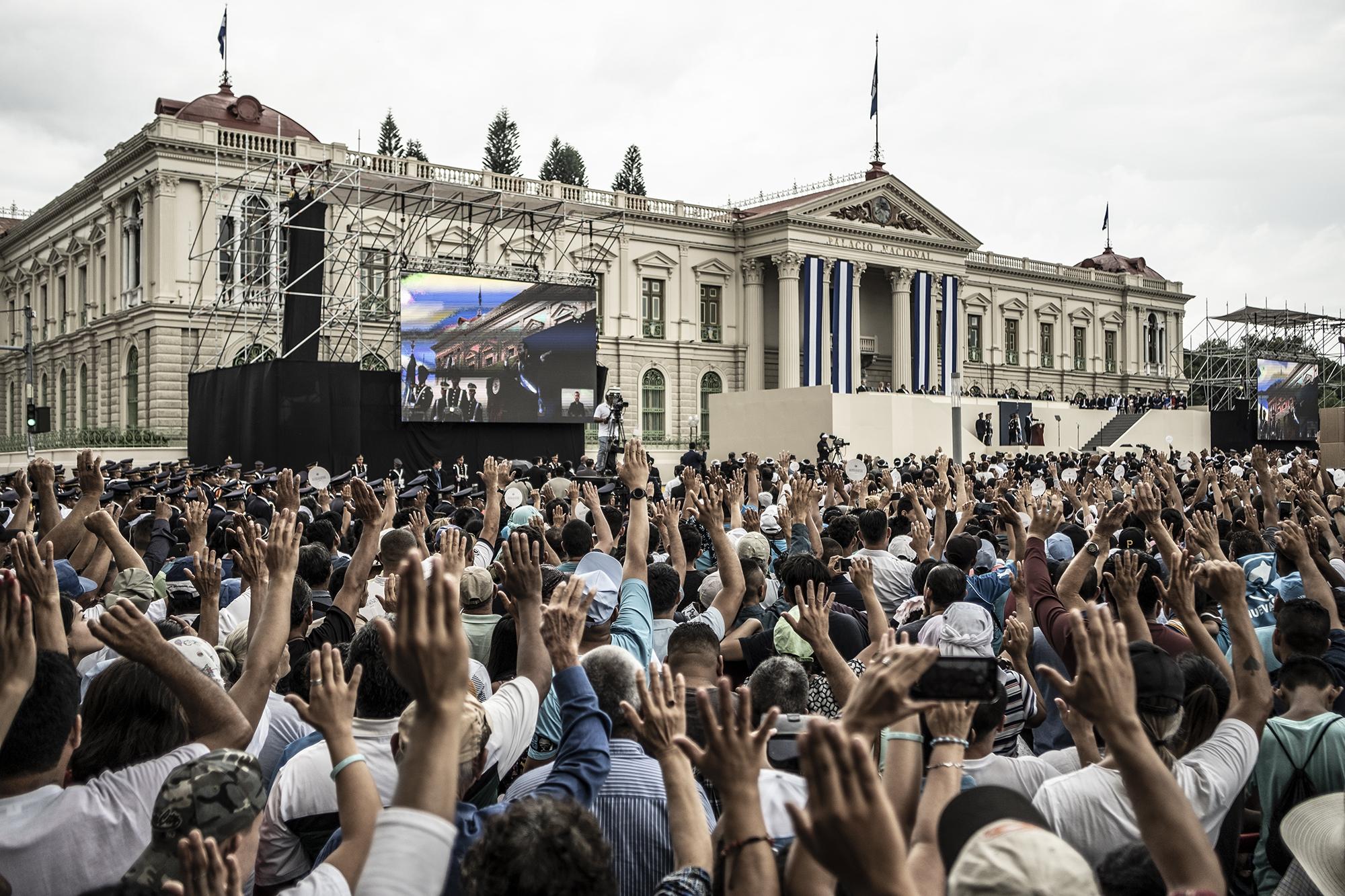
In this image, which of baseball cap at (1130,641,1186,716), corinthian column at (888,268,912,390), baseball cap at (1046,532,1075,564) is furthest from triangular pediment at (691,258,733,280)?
baseball cap at (1130,641,1186,716)

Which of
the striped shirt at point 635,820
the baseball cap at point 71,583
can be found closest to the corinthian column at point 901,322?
the baseball cap at point 71,583

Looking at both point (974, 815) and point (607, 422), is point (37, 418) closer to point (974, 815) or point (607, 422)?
point (607, 422)

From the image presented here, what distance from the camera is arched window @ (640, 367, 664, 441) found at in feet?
150

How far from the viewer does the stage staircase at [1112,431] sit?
36938 millimetres

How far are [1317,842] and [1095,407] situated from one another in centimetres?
3857

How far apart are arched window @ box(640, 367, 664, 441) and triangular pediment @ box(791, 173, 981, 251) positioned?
8768mm

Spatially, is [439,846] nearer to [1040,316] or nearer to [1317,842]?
[1317,842]

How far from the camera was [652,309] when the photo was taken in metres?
46.0

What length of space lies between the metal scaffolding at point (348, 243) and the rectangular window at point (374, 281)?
8cm

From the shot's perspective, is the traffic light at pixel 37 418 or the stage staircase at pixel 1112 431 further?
the stage staircase at pixel 1112 431

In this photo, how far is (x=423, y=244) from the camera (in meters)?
38.7

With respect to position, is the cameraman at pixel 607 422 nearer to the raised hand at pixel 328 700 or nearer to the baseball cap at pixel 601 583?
the baseball cap at pixel 601 583

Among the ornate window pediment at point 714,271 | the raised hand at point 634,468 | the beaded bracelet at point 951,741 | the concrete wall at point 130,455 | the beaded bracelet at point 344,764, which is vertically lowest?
the beaded bracelet at point 344,764

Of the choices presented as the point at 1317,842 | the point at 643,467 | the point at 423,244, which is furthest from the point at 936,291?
the point at 1317,842
